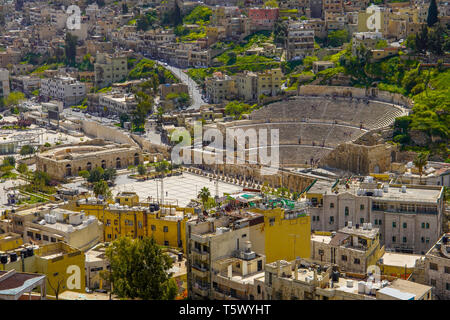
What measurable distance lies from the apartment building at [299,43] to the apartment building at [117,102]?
2301 cm

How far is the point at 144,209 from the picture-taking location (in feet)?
169

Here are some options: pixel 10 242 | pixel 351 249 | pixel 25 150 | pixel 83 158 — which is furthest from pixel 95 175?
pixel 351 249

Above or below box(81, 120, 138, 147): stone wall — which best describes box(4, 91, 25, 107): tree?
above

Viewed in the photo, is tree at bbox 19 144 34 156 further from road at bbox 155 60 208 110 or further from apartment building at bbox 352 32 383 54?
apartment building at bbox 352 32 383 54

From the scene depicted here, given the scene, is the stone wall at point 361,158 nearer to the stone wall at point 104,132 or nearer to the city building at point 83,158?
the city building at point 83,158

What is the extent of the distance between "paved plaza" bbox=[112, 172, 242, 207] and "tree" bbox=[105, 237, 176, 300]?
3510 centimetres

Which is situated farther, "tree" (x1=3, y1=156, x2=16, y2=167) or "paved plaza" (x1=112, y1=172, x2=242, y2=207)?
"tree" (x1=3, y1=156, x2=16, y2=167)

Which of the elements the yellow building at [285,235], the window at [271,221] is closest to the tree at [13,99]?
the yellow building at [285,235]

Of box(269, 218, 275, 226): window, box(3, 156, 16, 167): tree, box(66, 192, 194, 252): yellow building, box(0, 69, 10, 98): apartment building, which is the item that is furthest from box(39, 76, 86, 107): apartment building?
box(269, 218, 275, 226): window

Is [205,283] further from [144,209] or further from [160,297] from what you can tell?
[144,209]

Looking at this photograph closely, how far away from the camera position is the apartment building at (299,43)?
113m

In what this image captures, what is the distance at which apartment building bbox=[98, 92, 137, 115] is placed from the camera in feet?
358

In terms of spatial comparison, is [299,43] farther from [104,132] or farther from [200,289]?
[200,289]

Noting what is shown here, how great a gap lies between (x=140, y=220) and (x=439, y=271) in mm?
19078
